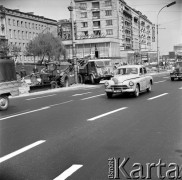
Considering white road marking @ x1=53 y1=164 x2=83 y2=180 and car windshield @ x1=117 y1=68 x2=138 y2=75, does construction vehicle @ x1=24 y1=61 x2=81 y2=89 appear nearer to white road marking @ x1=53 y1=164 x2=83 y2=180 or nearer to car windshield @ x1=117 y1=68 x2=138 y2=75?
car windshield @ x1=117 y1=68 x2=138 y2=75

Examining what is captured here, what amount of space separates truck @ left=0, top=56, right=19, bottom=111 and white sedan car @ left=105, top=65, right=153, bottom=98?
4783 mm

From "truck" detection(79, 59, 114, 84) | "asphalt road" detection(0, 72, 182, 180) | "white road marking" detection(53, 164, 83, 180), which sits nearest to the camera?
"white road marking" detection(53, 164, 83, 180)

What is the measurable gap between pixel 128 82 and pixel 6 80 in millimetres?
5819

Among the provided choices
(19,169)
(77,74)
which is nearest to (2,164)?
(19,169)

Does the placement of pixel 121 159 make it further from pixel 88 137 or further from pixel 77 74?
pixel 77 74

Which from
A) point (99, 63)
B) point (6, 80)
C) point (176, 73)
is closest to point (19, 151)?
point (6, 80)

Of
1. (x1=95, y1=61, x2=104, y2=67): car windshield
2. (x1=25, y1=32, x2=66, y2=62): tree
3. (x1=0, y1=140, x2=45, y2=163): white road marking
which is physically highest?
(x1=25, y1=32, x2=66, y2=62): tree

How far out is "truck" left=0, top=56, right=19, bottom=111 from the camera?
38.2 feet

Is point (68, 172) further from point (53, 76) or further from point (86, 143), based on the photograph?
point (53, 76)

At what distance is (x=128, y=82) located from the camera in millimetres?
15039

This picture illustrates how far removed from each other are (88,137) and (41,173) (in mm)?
2375

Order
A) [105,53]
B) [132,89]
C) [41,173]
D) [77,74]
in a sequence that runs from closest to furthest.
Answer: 1. [41,173]
2. [132,89]
3. [77,74]
4. [105,53]

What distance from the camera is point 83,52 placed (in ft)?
231

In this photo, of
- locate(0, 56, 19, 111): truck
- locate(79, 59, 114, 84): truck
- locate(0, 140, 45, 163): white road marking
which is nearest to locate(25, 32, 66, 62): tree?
locate(79, 59, 114, 84): truck
